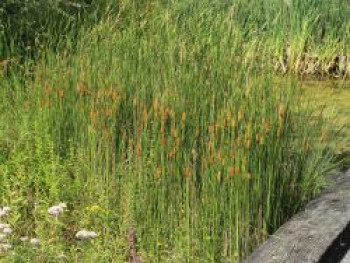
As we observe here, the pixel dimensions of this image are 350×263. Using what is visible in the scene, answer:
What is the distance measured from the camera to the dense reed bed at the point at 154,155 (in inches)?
184

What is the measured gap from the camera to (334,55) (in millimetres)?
10617

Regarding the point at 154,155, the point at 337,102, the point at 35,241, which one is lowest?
the point at 337,102

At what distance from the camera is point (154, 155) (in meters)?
5.07

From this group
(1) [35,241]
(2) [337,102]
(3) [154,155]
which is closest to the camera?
(1) [35,241]

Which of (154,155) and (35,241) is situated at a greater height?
(154,155)

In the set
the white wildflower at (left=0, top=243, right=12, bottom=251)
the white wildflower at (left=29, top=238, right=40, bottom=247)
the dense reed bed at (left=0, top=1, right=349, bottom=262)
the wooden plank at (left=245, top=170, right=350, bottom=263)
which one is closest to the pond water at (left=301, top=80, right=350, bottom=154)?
the dense reed bed at (left=0, top=1, right=349, bottom=262)

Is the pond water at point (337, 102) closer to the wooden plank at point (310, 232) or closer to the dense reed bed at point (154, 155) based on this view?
the dense reed bed at point (154, 155)

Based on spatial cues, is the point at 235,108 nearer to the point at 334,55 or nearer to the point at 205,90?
the point at 205,90

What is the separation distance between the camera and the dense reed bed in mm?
4676

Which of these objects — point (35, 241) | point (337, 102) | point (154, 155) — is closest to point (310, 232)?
point (154, 155)

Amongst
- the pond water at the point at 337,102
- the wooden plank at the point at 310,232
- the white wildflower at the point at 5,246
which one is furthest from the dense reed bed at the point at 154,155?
the pond water at the point at 337,102

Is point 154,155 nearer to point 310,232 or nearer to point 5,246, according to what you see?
point 310,232

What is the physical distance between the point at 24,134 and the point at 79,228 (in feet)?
2.74

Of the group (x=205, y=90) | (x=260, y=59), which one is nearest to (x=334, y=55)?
(x=260, y=59)
